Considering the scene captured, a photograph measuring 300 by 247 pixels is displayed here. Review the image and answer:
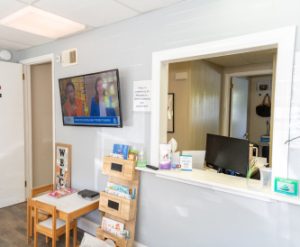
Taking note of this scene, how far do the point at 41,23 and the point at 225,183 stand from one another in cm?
239

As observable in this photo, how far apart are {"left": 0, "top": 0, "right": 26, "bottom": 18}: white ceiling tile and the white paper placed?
1158 millimetres

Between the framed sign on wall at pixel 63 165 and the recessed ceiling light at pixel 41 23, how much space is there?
1343 mm

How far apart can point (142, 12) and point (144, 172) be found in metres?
1.46

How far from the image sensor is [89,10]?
203 cm

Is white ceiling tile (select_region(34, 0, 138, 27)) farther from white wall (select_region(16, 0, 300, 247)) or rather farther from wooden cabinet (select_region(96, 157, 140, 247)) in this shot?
wooden cabinet (select_region(96, 157, 140, 247))

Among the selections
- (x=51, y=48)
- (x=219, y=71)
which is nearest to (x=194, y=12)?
(x=51, y=48)

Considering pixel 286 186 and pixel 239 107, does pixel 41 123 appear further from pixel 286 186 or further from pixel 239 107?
pixel 239 107

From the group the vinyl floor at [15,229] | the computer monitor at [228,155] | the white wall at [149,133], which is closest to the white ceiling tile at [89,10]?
the white wall at [149,133]

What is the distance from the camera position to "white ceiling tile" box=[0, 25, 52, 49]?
261cm

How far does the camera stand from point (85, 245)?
6.59 ft

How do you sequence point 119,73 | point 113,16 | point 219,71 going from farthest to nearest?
1. point 219,71
2. point 119,73
3. point 113,16

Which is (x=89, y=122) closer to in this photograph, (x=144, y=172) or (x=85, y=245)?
(x=144, y=172)

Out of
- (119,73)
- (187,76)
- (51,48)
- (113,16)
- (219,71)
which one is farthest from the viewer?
(219,71)

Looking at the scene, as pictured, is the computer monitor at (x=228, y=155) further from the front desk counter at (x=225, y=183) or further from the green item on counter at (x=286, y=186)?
the green item on counter at (x=286, y=186)
